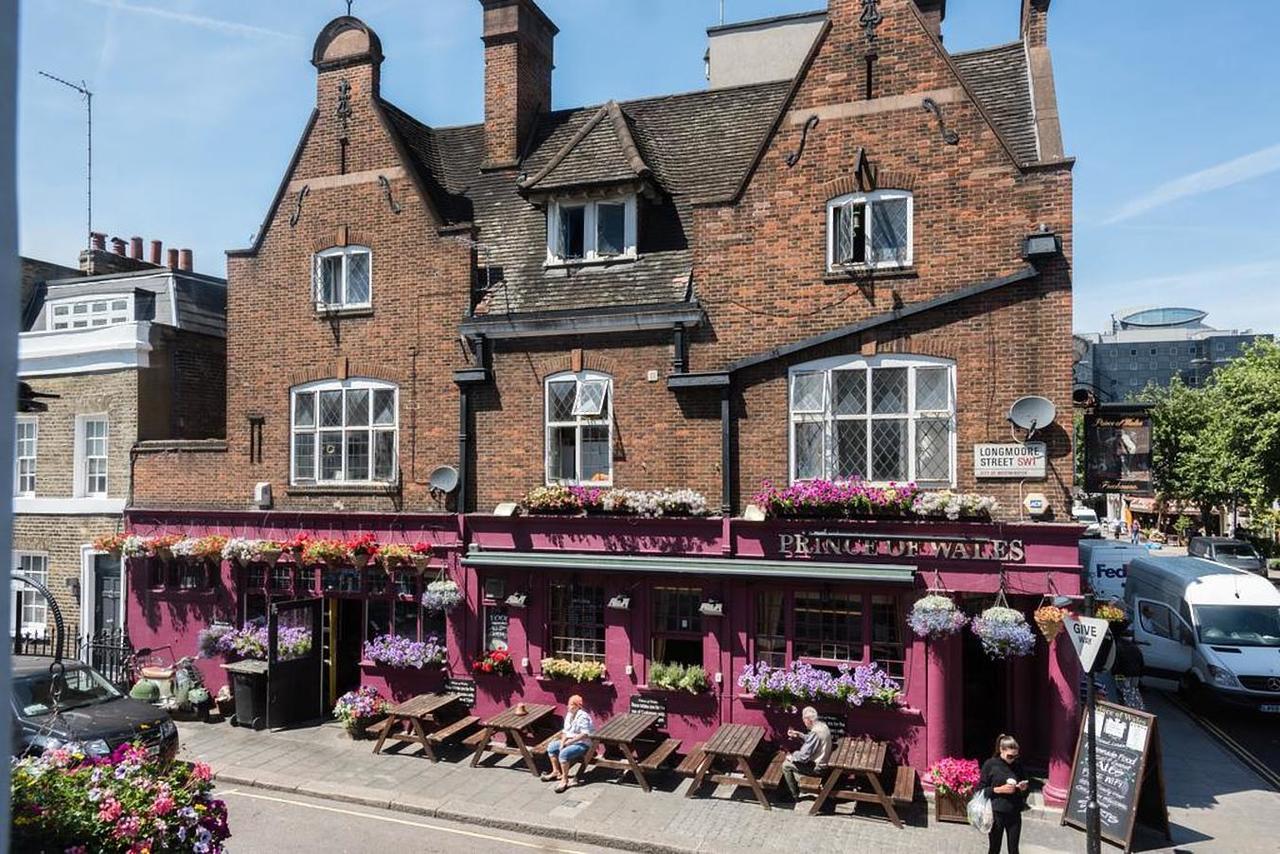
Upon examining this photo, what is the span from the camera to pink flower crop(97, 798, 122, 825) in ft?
22.9

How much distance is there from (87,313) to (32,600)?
22.5 ft

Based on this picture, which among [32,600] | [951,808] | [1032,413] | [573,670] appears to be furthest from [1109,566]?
[32,600]

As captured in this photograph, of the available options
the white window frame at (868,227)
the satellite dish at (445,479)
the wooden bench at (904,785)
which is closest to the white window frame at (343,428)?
the satellite dish at (445,479)

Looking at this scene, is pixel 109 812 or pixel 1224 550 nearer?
pixel 109 812

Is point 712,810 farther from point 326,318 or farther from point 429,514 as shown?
point 326,318

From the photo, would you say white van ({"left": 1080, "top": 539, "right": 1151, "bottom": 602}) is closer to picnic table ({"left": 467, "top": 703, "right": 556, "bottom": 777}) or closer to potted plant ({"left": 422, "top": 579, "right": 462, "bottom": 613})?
picnic table ({"left": 467, "top": 703, "right": 556, "bottom": 777})

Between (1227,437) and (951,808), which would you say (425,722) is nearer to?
(951,808)

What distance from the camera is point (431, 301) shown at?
52.4 feet

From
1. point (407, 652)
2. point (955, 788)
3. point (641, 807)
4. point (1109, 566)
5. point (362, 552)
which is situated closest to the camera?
point (955, 788)

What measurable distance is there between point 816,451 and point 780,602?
7.96ft

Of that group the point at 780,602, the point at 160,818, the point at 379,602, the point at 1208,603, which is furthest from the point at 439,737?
the point at 1208,603

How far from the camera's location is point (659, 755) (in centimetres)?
1254

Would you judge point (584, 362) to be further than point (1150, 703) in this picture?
No

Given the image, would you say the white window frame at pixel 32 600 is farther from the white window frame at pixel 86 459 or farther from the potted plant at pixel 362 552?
the potted plant at pixel 362 552
